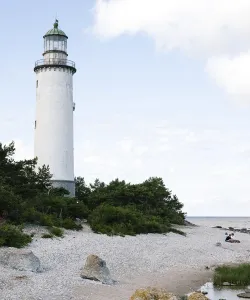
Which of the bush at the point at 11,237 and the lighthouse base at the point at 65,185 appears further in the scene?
the lighthouse base at the point at 65,185

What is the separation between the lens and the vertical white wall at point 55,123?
1558 inches

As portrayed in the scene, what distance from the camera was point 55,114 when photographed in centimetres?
4000

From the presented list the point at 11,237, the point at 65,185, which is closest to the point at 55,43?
the point at 65,185

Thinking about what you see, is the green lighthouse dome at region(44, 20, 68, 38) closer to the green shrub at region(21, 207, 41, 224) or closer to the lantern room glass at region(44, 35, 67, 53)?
the lantern room glass at region(44, 35, 67, 53)

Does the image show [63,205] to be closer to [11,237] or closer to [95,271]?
[11,237]

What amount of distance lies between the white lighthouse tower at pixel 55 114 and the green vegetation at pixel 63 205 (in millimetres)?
1839

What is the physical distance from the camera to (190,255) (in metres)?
26.5

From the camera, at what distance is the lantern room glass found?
41062 mm

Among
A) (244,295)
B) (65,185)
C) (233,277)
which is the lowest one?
(244,295)

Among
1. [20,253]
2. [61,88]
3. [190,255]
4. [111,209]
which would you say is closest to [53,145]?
[61,88]

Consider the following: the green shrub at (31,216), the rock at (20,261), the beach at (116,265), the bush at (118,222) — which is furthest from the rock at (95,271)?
the bush at (118,222)

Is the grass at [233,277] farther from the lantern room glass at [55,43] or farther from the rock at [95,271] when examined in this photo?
the lantern room glass at [55,43]

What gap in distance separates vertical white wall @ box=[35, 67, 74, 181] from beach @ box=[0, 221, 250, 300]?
1069 centimetres

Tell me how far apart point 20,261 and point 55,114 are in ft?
Answer: 78.4
